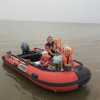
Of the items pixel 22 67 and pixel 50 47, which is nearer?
pixel 22 67

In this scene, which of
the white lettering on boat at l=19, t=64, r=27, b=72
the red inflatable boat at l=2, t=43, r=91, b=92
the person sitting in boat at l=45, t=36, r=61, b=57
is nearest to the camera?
the red inflatable boat at l=2, t=43, r=91, b=92

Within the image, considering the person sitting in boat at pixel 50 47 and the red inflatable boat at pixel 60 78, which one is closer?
the red inflatable boat at pixel 60 78

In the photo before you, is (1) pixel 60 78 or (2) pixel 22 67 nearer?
(1) pixel 60 78

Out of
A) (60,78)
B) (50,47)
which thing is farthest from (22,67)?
(60,78)

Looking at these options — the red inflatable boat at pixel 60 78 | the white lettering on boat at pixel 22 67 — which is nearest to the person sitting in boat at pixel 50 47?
the red inflatable boat at pixel 60 78

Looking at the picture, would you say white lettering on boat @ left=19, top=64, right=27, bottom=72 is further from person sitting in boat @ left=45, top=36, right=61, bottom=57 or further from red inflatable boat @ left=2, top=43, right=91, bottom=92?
person sitting in boat @ left=45, top=36, right=61, bottom=57

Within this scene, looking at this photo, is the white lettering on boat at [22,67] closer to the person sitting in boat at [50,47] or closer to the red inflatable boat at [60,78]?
the red inflatable boat at [60,78]

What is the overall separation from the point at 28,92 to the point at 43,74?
0.81 metres

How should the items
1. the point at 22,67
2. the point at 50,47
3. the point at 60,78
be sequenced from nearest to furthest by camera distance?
the point at 60,78, the point at 22,67, the point at 50,47

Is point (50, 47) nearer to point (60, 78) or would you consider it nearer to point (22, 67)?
point (22, 67)

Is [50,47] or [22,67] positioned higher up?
[50,47]

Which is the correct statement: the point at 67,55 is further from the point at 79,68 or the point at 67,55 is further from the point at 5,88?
the point at 5,88

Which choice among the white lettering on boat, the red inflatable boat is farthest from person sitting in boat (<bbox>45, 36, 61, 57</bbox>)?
the white lettering on boat

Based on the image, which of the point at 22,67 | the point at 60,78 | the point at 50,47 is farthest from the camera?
the point at 50,47
